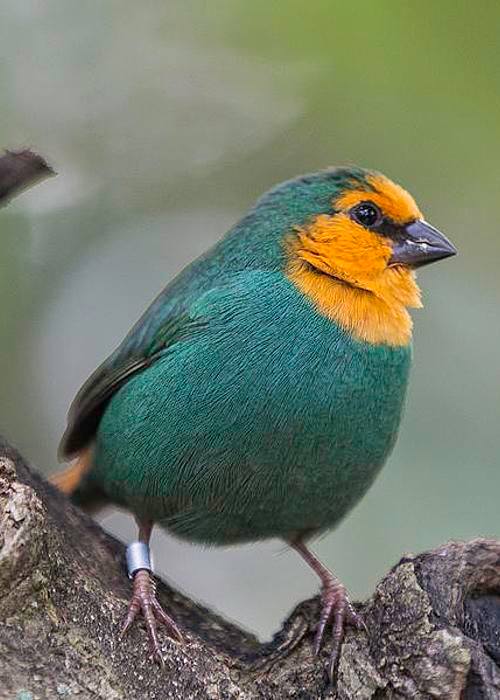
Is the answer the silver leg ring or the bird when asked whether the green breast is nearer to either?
the bird

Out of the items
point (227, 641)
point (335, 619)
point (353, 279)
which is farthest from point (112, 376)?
point (335, 619)

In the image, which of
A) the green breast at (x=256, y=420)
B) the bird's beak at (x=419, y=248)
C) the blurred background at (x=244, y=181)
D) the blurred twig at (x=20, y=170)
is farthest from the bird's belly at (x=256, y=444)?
the blurred background at (x=244, y=181)

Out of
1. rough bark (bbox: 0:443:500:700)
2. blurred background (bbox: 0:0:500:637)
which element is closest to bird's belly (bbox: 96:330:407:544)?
rough bark (bbox: 0:443:500:700)

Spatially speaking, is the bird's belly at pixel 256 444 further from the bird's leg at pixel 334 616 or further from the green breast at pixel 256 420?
the bird's leg at pixel 334 616

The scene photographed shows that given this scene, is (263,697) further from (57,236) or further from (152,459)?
(57,236)

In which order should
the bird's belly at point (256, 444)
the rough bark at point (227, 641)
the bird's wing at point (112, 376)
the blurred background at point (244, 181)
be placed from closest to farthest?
1. the rough bark at point (227, 641)
2. the bird's belly at point (256, 444)
3. the bird's wing at point (112, 376)
4. the blurred background at point (244, 181)

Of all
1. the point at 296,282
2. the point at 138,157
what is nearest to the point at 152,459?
the point at 296,282
